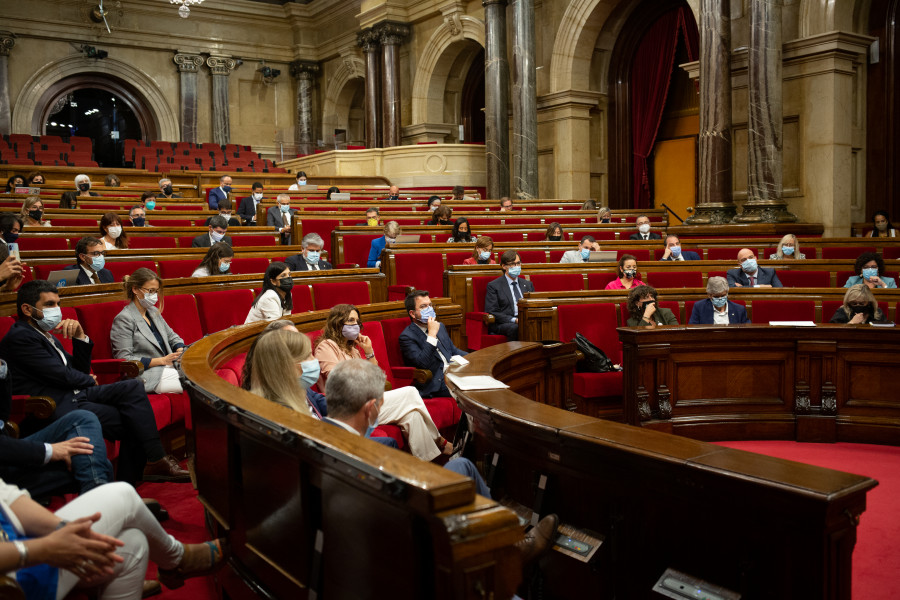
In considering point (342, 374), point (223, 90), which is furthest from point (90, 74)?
point (342, 374)

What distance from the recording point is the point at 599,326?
5.29 metres

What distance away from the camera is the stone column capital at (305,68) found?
773 inches

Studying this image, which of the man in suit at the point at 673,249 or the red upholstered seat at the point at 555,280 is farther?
the man in suit at the point at 673,249

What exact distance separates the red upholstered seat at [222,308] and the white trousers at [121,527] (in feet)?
9.82

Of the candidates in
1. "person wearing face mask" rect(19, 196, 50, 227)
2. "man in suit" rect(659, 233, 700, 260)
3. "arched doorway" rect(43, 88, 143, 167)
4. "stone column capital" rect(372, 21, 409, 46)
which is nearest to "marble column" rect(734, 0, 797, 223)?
"man in suit" rect(659, 233, 700, 260)

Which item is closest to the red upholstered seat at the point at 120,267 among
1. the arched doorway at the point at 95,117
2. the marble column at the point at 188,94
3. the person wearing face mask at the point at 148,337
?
the person wearing face mask at the point at 148,337

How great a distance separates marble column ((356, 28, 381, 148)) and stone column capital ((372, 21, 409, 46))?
9.7 inches

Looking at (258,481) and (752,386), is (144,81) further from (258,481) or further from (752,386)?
(258,481)

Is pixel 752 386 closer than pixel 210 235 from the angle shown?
Yes

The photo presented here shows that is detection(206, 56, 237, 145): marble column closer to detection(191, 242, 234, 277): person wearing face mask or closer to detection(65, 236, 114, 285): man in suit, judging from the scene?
detection(191, 242, 234, 277): person wearing face mask

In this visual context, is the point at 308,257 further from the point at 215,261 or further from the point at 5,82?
the point at 5,82

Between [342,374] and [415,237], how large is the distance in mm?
5048

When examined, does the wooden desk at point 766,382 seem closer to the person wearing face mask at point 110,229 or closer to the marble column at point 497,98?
the person wearing face mask at point 110,229

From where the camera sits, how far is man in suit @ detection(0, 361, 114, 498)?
253cm
